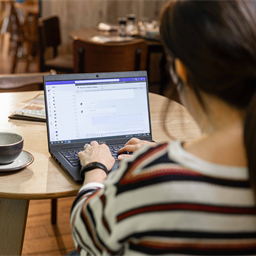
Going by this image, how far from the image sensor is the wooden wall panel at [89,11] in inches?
168

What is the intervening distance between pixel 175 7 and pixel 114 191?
0.30 meters

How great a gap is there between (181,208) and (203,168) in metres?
0.07

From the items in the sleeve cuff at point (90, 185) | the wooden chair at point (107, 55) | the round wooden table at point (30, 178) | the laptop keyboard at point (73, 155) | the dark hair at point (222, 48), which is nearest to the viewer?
the dark hair at point (222, 48)

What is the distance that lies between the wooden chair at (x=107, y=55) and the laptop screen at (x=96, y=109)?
4.46ft

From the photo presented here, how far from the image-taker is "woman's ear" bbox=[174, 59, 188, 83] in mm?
564

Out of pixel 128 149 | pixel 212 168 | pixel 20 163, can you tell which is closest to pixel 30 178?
pixel 20 163

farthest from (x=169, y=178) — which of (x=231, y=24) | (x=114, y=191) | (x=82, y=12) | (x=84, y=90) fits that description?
(x=82, y=12)

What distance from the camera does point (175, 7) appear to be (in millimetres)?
535

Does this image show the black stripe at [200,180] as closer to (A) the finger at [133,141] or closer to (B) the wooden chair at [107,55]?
(A) the finger at [133,141]

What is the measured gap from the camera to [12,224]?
1010 mm

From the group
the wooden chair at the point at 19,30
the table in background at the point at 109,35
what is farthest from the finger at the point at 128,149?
the wooden chair at the point at 19,30

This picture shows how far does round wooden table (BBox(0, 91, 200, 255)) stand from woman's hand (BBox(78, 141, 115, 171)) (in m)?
0.07

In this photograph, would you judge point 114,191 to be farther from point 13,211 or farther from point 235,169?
point 13,211

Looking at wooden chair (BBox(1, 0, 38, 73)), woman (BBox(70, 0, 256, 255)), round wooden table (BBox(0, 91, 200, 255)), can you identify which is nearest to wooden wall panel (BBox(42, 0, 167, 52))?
wooden chair (BBox(1, 0, 38, 73))
